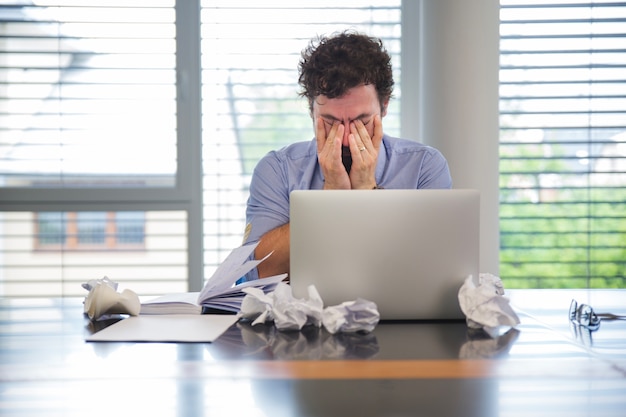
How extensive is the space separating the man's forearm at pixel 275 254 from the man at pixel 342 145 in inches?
3.3

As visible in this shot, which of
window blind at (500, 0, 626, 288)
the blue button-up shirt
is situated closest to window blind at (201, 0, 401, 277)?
window blind at (500, 0, 626, 288)

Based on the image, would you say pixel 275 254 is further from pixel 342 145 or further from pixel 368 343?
pixel 368 343

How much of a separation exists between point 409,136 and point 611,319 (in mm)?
2020

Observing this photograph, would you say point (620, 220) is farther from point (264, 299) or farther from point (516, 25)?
point (264, 299)

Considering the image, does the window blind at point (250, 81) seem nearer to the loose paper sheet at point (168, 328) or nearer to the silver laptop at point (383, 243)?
the loose paper sheet at point (168, 328)

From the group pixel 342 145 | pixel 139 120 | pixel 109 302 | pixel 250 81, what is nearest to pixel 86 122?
pixel 139 120

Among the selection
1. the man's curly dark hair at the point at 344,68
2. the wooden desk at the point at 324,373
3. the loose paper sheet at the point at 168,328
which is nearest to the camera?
the wooden desk at the point at 324,373

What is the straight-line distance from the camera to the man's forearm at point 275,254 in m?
1.63

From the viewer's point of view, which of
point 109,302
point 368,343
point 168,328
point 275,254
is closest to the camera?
point 368,343

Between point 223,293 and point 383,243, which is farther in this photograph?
point 223,293

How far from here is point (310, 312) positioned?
1.06 meters

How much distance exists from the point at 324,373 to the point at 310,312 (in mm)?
263

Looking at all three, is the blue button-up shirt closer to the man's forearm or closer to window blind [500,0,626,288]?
the man's forearm

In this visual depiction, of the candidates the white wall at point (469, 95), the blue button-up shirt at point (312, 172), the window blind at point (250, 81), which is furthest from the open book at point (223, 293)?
the window blind at point (250, 81)
